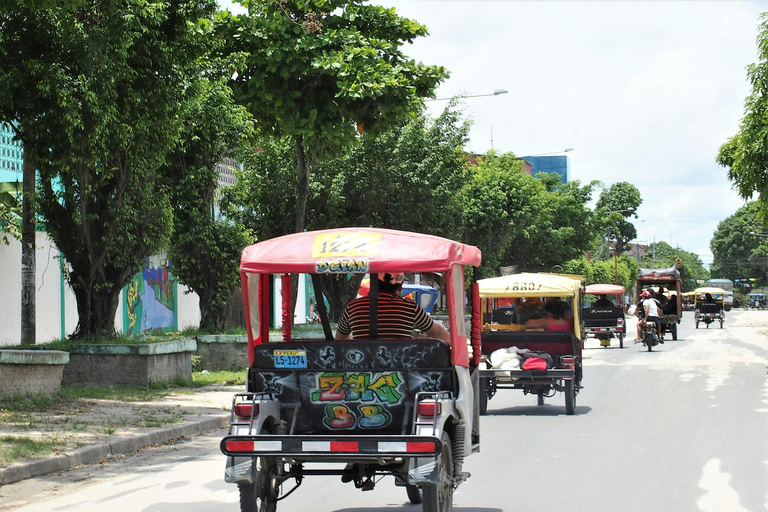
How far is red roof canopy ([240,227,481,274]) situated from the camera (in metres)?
6.27

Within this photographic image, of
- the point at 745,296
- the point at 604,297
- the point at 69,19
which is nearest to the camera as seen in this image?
the point at 69,19

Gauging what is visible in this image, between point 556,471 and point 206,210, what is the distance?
39.5ft

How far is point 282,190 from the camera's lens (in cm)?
2606

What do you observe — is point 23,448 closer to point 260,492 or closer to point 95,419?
point 95,419

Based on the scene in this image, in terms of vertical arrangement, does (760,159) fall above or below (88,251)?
above

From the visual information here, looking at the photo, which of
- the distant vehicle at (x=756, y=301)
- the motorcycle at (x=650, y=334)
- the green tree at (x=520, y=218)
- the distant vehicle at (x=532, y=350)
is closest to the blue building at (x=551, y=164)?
the distant vehicle at (x=756, y=301)

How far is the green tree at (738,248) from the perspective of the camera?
14262 centimetres

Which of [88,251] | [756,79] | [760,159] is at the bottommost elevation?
[88,251]

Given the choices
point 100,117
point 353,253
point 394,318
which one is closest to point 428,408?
point 394,318

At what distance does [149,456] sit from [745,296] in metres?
146

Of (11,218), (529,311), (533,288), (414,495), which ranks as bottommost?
(414,495)

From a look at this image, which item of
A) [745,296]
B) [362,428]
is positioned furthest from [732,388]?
[745,296]

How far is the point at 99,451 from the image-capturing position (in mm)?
9977

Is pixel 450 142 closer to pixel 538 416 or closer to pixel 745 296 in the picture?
pixel 538 416
